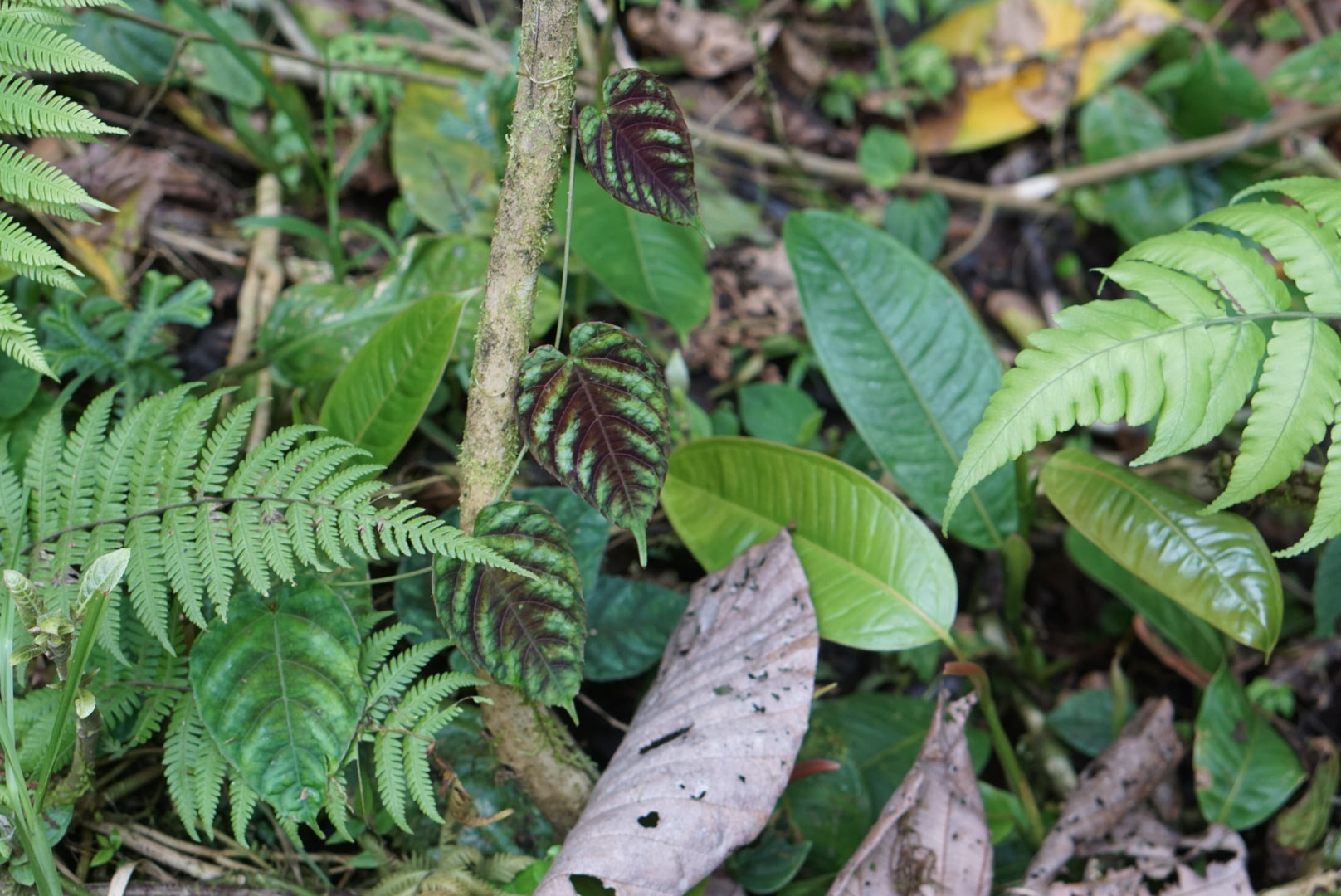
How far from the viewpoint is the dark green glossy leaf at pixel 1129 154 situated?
2.77 m

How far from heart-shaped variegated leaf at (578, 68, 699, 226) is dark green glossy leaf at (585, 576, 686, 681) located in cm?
72

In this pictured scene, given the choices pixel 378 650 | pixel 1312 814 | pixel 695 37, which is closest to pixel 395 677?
pixel 378 650

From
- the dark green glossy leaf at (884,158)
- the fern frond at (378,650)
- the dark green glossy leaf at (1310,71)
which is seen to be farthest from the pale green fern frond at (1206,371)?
the dark green glossy leaf at (1310,71)

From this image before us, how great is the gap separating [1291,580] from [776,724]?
63.4 inches

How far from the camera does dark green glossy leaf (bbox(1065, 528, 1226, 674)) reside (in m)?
1.91

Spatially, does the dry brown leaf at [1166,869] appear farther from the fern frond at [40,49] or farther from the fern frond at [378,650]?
the fern frond at [40,49]

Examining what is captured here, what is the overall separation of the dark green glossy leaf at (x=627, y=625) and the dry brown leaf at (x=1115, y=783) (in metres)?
0.77

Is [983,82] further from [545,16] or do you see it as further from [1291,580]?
[545,16]

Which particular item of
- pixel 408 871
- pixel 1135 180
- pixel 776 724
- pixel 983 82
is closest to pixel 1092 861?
pixel 776 724

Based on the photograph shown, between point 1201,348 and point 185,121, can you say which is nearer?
point 1201,348

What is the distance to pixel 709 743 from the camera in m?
1.36

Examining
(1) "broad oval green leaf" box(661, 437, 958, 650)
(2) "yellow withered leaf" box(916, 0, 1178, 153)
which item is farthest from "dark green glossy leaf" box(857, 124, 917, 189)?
(1) "broad oval green leaf" box(661, 437, 958, 650)

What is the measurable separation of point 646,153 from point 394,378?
63 centimetres

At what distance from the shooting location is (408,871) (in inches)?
54.1
